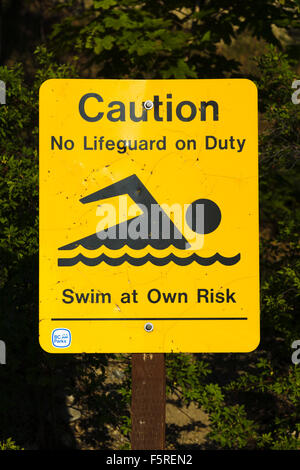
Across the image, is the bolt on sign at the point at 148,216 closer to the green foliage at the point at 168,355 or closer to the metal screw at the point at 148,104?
the metal screw at the point at 148,104

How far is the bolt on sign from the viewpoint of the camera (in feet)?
10.2

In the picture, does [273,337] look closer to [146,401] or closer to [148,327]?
[146,401]

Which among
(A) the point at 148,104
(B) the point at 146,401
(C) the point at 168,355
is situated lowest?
(B) the point at 146,401

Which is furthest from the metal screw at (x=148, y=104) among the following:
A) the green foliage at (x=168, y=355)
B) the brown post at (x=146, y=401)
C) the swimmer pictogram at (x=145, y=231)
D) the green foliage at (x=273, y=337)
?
the green foliage at (x=273, y=337)

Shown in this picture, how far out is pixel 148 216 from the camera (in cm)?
312

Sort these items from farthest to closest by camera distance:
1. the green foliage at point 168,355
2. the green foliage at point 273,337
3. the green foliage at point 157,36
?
the green foliage at point 157,36 < the green foliage at point 273,337 < the green foliage at point 168,355

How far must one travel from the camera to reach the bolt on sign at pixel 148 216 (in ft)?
10.2

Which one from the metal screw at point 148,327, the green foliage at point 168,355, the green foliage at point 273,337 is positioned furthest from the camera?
the green foliage at point 273,337

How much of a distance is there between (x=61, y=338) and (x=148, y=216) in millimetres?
701

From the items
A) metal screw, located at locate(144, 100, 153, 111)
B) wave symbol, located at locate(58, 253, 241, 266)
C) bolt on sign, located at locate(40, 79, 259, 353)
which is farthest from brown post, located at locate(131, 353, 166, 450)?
metal screw, located at locate(144, 100, 153, 111)

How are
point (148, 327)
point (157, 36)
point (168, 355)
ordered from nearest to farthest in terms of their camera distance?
point (148, 327) → point (168, 355) → point (157, 36)

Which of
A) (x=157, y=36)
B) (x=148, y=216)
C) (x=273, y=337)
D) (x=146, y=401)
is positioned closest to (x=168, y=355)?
(x=273, y=337)

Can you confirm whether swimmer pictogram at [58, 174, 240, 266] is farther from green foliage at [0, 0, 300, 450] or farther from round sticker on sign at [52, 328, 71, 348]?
green foliage at [0, 0, 300, 450]

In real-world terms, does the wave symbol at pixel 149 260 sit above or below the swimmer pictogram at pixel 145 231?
below
